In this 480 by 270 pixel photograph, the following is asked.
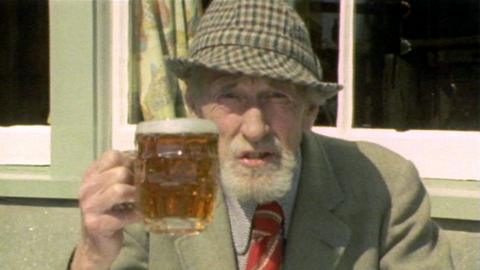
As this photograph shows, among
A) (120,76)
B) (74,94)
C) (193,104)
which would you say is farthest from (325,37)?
(193,104)

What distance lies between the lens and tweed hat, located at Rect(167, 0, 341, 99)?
2418 mm

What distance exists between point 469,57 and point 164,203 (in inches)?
86.1

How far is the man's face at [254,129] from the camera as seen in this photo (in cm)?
237

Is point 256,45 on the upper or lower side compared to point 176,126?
upper

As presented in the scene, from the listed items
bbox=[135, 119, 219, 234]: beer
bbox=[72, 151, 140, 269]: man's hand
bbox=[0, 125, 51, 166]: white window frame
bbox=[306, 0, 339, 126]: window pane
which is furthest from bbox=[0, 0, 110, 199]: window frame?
bbox=[135, 119, 219, 234]: beer

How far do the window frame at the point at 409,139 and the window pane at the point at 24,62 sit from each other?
39 centimetres

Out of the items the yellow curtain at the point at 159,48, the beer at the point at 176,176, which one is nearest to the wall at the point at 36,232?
the yellow curtain at the point at 159,48

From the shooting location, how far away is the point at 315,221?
2.60 m

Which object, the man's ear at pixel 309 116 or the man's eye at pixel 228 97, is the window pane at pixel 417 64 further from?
the man's eye at pixel 228 97

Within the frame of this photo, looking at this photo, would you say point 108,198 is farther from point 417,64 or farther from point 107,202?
point 417,64

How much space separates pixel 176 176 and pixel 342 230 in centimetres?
77

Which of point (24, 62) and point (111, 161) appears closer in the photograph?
point (111, 161)

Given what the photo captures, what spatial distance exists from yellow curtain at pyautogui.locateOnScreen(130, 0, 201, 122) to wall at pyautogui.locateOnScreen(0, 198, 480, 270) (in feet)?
1.83

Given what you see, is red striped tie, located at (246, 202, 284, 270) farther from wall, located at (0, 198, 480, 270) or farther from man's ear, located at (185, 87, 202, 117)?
wall, located at (0, 198, 480, 270)
